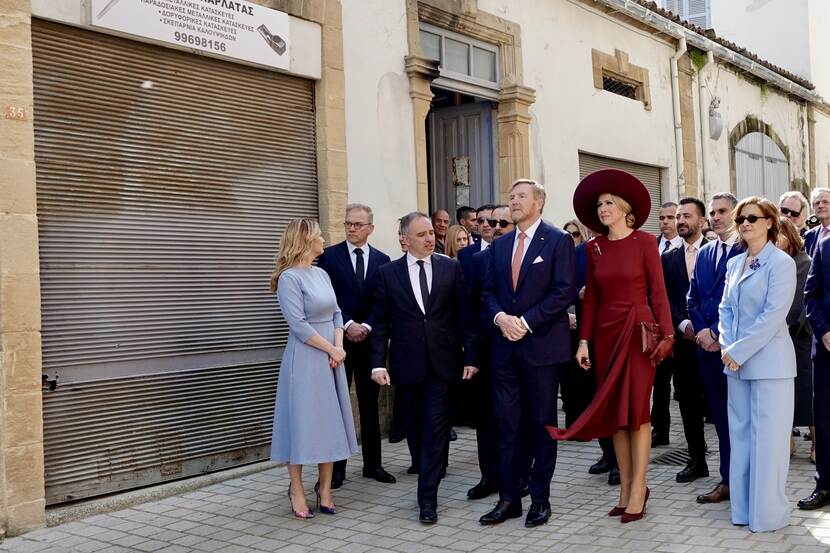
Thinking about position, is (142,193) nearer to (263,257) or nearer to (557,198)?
(263,257)

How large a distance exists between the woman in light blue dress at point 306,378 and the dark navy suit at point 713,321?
223 cm

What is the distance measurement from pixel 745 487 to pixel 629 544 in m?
0.77

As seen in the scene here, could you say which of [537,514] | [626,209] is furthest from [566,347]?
[537,514]

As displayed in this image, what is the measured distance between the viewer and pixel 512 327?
5.28m

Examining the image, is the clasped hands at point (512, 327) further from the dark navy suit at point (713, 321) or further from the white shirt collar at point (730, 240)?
the white shirt collar at point (730, 240)

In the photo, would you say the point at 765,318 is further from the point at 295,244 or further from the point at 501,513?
the point at 295,244

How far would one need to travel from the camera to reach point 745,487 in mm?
5086

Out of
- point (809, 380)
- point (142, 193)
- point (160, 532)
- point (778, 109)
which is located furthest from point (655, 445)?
point (778, 109)

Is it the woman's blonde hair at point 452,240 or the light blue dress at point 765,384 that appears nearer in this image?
the light blue dress at point 765,384

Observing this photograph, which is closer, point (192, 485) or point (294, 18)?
point (192, 485)

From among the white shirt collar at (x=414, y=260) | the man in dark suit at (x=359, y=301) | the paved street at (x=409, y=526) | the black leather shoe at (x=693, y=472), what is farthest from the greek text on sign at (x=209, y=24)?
the black leather shoe at (x=693, y=472)

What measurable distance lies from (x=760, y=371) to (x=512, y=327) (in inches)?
52.8

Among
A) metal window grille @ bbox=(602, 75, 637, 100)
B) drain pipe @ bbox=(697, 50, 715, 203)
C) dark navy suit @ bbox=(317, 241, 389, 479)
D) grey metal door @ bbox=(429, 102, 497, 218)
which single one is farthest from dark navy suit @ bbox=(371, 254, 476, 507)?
drain pipe @ bbox=(697, 50, 715, 203)

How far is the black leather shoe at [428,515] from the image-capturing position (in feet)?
17.9
